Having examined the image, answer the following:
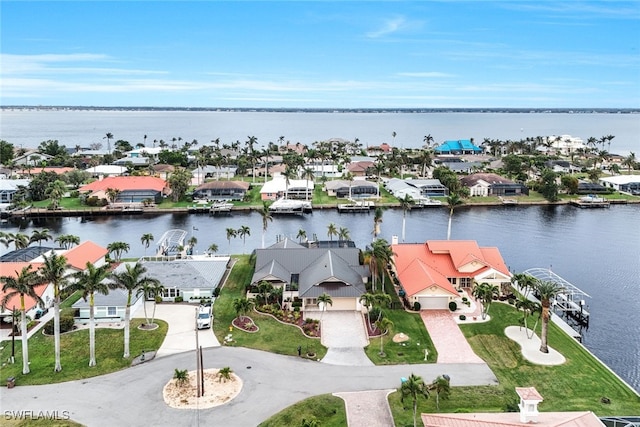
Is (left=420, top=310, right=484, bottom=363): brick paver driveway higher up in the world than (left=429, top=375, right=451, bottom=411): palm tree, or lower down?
lower down

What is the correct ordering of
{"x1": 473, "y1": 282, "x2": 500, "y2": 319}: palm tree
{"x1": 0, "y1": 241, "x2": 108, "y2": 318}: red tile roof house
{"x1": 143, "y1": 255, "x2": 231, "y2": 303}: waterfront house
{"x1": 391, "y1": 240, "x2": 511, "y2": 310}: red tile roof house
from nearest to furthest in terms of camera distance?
{"x1": 0, "y1": 241, "x2": 108, "y2": 318}: red tile roof house, {"x1": 473, "y1": 282, "x2": 500, "y2": 319}: palm tree, {"x1": 391, "y1": 240, "x2": 511, "y2": 310}: red tile roof house, {"x1": 143, "y1": 255, "x2": 231, "y2": 303}: waterfront house

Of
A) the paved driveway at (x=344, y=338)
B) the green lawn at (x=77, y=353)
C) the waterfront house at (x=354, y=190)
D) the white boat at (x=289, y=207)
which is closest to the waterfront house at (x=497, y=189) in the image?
the waterfront house at (x=354, y=190)

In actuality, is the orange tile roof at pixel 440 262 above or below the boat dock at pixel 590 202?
below

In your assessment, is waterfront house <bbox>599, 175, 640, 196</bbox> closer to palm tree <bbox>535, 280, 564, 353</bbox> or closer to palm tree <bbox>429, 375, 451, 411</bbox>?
palm tree <bbox>535, 280, 564, 353</bbox>

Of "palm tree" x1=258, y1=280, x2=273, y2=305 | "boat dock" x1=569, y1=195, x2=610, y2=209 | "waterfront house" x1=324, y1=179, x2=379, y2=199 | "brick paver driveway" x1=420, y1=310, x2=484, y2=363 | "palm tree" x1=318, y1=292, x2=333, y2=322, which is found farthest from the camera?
"waterfront house" x1=324, y1=179, x2=379, y2=199

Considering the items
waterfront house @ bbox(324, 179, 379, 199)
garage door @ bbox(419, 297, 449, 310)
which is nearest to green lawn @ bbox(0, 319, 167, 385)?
garage door @ bbox(419, 297, 449, 310)

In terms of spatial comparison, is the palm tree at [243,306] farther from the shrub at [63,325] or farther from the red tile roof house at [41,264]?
the red tile roof house at [41,264]

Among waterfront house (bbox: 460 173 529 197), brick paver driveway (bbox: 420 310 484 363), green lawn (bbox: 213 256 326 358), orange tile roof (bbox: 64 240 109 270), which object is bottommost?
green lawn (bbox: 213 256 326 358)
